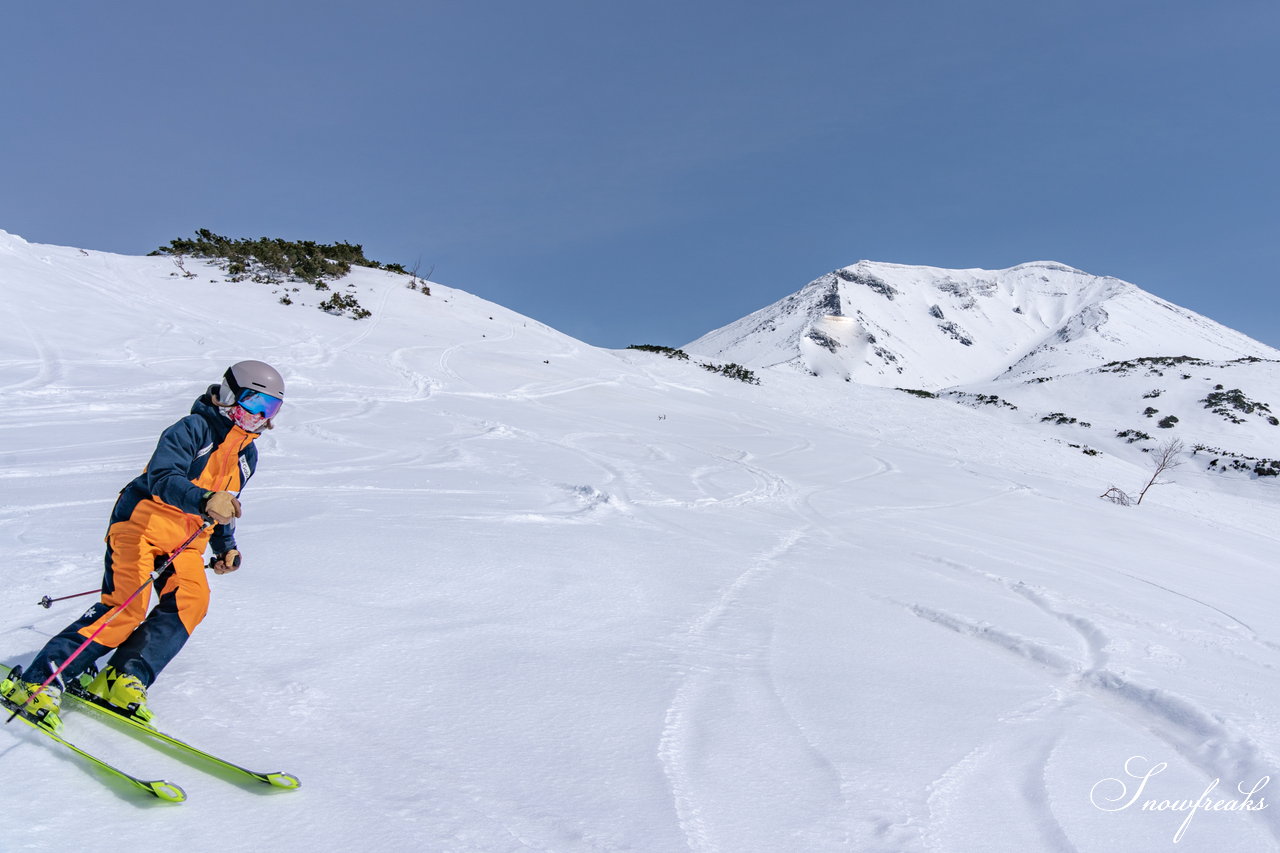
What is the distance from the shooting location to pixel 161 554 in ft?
9.61

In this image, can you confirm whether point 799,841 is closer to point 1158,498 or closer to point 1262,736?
point 1262,736

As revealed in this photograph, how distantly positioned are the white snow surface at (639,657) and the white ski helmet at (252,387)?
126cm

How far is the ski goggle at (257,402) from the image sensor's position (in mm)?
3121

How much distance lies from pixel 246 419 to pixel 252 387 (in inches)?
6.5

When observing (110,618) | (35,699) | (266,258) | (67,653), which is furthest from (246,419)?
(266,258)

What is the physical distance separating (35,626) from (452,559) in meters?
2.40

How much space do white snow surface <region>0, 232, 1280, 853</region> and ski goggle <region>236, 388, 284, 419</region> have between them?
1.22 m

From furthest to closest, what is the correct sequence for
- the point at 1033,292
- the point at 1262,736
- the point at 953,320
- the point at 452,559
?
1. the point at 1033,292
2. the point at 953,320
3. the point at 452,559
4. the point at 1262,736

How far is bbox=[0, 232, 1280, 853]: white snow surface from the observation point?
2.39 m

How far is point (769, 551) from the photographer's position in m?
6.55

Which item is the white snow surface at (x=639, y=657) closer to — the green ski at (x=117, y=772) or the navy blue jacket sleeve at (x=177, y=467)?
the green ski at (x=117, y=772)

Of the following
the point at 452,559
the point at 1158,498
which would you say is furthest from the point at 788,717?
the point at 1158,498

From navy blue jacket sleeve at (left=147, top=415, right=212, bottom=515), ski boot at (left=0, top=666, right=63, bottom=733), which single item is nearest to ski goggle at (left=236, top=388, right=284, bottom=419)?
navy blue jacket sleeve at (left=147, top=415, right=212, bottom=515)

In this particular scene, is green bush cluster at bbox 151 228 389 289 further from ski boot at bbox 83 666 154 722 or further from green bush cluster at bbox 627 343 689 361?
ski boot at bbox 83 666 154 722
